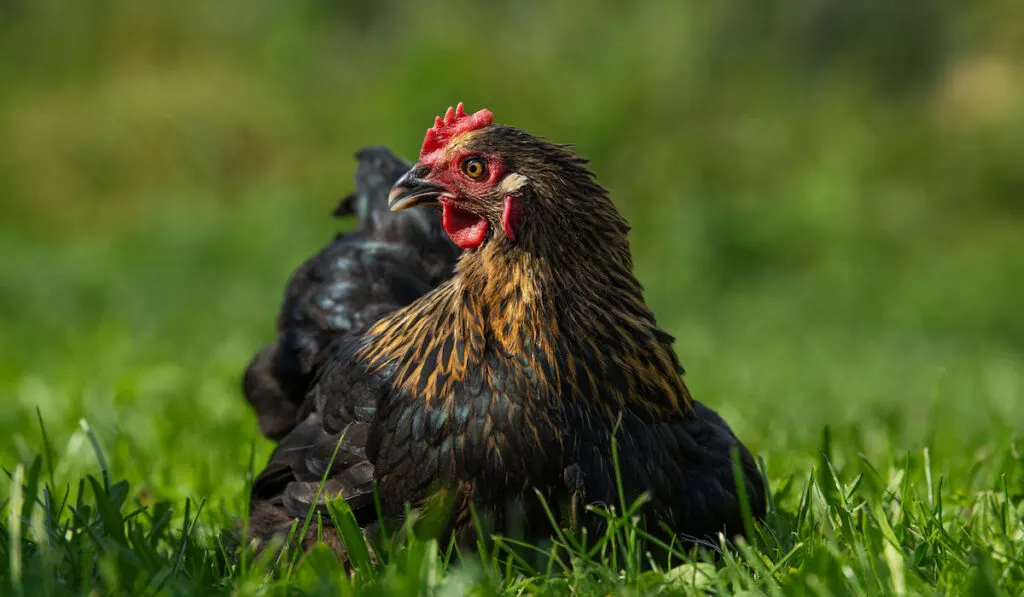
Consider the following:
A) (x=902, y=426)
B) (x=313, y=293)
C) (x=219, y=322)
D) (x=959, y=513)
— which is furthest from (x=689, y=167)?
(x=959, y=513)

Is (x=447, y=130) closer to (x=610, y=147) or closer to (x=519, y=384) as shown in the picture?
(x=519, y=384)

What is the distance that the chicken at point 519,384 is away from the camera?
2.49 metres

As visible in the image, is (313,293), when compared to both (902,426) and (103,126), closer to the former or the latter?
(902,426)

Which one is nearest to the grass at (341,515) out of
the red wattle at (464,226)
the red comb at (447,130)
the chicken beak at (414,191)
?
the red wattle at (464,226)

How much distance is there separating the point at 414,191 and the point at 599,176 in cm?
525

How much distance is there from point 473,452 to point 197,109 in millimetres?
11314

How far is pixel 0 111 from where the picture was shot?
12852mm

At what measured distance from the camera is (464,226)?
277cm

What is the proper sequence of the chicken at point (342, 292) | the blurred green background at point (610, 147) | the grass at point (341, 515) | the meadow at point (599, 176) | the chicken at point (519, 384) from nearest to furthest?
the grass at point (341, 515) < the chicken at point (519, 384) < the chicken at point (342, 292) < the meadow at point (599, 176) < the blurred green background at point (610, 147)

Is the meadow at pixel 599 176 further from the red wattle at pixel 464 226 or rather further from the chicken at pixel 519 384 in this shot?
the red wattle at pixel 464 226

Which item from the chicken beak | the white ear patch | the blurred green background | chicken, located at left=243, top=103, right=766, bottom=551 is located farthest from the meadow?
the white ear patch

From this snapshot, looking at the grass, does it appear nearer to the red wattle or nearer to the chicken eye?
the red wattle

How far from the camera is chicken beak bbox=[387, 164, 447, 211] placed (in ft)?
9.16

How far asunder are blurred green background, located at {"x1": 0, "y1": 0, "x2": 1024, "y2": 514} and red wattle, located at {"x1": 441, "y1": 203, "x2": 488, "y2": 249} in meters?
4.92
